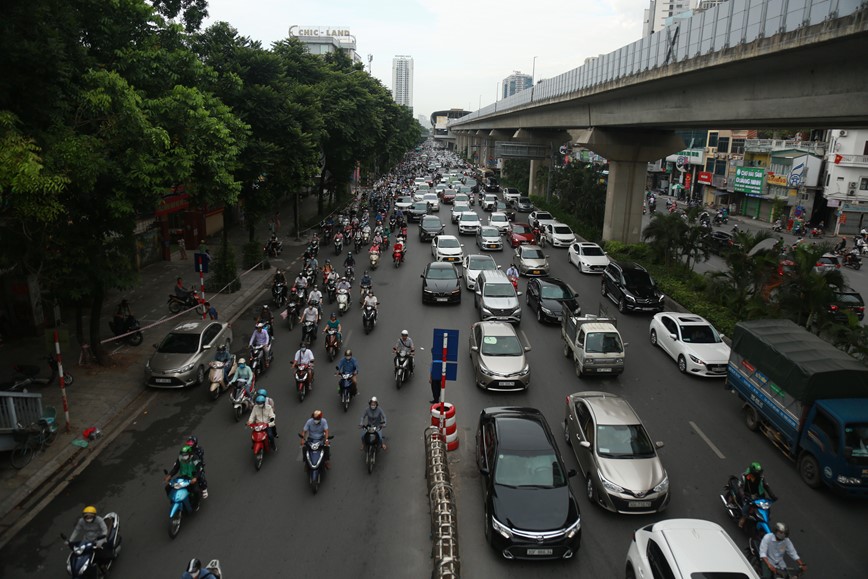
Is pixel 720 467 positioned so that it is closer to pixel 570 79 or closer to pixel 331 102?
pixel 570 79

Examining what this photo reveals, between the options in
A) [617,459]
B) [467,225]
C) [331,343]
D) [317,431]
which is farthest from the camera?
[467,225]

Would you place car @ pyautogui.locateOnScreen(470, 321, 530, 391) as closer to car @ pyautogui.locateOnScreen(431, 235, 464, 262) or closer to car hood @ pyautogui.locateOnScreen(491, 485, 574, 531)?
car hood @ pyautogui.locateOnScreen(491, 485, 574, 531)

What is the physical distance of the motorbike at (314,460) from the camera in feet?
34.5

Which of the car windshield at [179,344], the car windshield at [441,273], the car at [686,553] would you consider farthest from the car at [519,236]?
the car at [686,553]

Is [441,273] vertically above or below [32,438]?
above

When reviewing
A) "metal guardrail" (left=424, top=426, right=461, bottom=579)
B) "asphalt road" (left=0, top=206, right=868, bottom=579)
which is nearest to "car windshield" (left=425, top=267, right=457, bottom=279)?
"asphalt road" (left=0, top=206, right=868, bottom=579)

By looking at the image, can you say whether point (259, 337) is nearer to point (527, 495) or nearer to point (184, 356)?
point (184, 356)

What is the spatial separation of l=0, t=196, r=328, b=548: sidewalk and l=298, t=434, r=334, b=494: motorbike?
15.0ft

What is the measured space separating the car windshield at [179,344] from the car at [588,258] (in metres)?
19.8

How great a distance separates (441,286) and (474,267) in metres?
3.29

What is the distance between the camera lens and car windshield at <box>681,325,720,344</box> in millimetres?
17297

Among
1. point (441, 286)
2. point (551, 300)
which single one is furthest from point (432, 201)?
point (551, 300)

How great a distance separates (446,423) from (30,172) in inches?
333

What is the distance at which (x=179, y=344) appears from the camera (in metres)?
15.7
